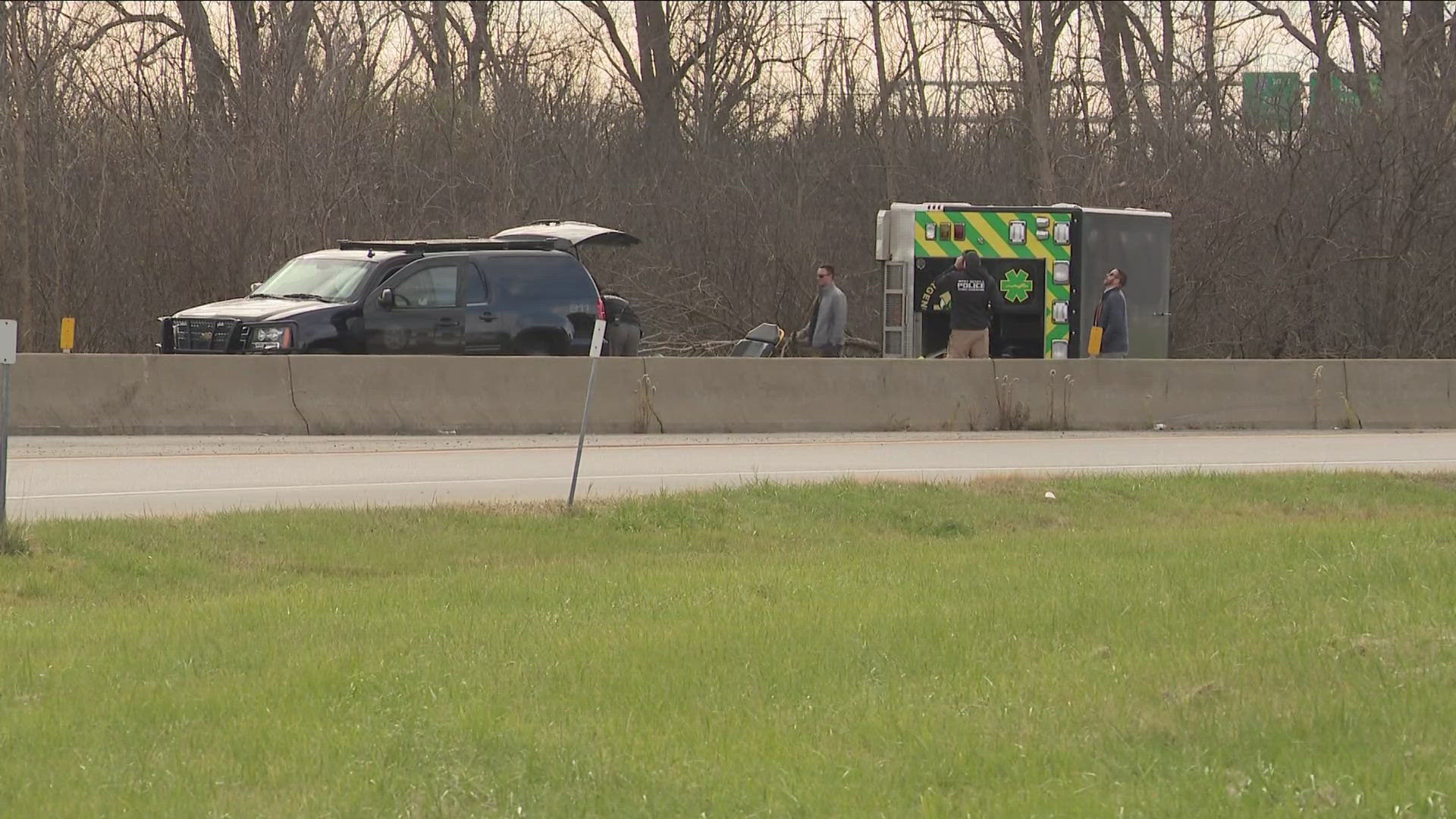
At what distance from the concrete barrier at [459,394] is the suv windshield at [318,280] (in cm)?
147

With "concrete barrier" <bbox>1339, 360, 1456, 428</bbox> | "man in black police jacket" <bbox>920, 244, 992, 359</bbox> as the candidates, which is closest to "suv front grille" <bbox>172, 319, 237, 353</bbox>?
"man in black police jacket" <bbox>920, 244, 992, 359</bbox>

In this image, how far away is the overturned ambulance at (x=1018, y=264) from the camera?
78.5ft

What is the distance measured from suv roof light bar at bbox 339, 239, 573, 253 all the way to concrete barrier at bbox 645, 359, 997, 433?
90.7 inches

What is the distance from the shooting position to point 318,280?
19.9 m

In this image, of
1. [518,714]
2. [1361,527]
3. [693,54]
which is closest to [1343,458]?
[1361,527]

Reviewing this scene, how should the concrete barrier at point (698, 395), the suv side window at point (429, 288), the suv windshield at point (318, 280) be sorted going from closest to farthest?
the concrete barrier at point (698, 395) → the suv windshield at point (318, 280) → the suv side window at point (429, 288)

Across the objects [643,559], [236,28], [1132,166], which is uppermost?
[236,28]

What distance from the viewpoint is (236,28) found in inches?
1324

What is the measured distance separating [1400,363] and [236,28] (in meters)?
21.0

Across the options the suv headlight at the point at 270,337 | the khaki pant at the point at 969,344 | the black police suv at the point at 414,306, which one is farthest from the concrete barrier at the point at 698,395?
the khaki pant at the point at 969,344

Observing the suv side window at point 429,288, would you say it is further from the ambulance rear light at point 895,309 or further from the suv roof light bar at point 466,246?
the ambulance rear light at point 895,309

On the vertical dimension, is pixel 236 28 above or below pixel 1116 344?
above

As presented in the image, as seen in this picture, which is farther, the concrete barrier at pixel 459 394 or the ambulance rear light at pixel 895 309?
the ambulance rear light at pixel 895 309

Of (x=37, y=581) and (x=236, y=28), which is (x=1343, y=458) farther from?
(x=236, y=28)
